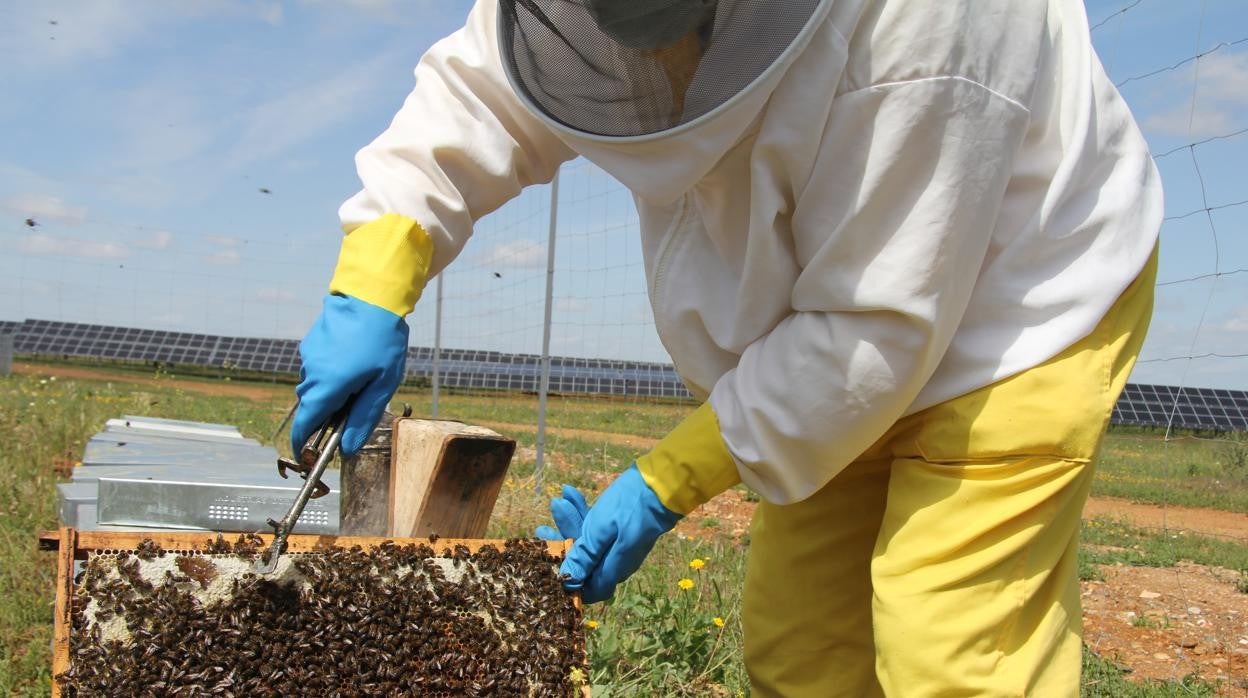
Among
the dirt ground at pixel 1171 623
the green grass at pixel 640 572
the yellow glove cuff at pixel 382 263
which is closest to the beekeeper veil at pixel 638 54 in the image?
the yellow glove cuff at pixel 382 263

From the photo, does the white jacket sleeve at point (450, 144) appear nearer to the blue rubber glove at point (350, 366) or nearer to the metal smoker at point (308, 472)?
the blue rubber glove at point (350, 366)

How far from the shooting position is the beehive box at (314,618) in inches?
77.4

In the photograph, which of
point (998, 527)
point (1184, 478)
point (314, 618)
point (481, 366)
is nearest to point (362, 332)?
point (314, 618)

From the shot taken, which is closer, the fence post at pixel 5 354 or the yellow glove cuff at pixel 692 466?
the yellow glove cuff at pixel 692 466

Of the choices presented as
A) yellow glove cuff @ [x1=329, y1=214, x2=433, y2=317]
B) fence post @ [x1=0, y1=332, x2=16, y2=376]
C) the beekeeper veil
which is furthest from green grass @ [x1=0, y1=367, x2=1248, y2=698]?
fence post @ [x1=0, y1=332, x2=16, y2=376]

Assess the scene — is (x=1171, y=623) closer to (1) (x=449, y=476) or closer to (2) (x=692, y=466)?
(2) (x=692, y=466)

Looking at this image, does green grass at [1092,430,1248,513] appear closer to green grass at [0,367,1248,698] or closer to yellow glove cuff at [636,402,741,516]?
green grass at [0,367,1248,698]

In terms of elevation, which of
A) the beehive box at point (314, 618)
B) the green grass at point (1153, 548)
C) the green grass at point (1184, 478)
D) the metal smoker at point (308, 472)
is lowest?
the green grass at point (1184, 478)

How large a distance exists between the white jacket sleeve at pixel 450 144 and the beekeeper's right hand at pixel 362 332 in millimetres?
67

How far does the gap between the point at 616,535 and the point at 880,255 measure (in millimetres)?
868

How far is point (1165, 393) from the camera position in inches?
→ 932

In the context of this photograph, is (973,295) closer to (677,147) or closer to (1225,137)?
(677,147)

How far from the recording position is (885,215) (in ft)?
5.56

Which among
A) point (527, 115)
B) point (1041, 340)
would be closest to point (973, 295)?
point (1041, 340)
